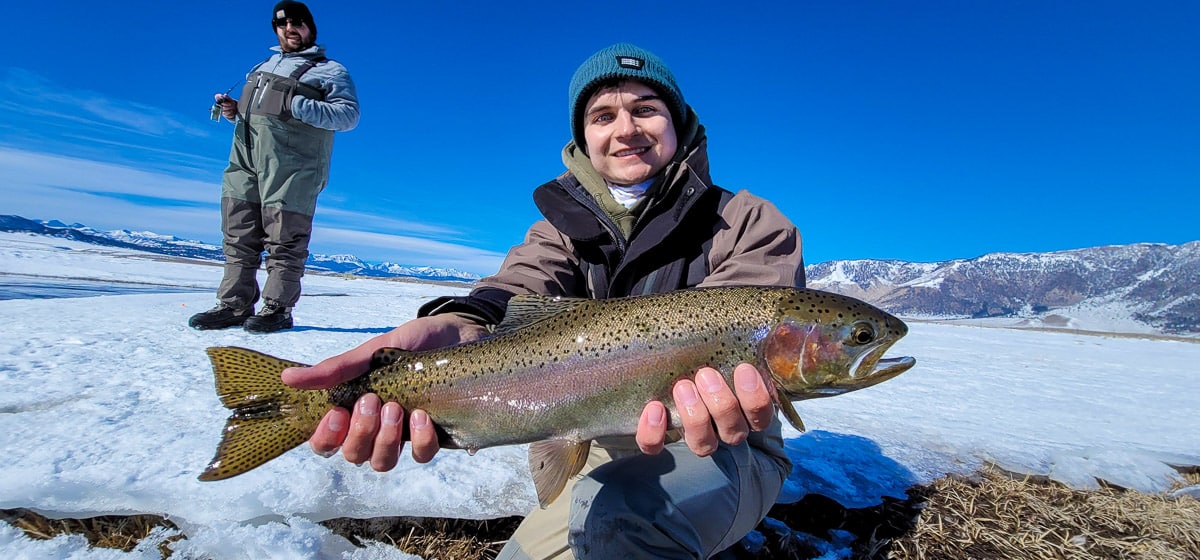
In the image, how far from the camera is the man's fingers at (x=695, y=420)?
2213 millimetres

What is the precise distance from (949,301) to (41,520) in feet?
630

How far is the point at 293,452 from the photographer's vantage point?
306cm

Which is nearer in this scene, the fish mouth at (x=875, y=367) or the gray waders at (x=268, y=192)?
the fish mouth at (x=875, y=367)

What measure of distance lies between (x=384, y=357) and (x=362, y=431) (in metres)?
0.36

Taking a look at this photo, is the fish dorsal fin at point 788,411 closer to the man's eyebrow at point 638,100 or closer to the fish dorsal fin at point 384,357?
the fish dorsal fin at point 384,357

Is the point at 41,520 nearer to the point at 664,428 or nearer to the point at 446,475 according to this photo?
the point at 446,475

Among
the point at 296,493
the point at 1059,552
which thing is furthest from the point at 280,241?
the point at 1059,552

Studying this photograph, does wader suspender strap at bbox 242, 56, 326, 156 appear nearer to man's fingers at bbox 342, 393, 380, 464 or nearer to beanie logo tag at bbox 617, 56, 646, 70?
beanie logo tag at bbox 617, 56, 646, 70

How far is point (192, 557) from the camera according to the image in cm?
225

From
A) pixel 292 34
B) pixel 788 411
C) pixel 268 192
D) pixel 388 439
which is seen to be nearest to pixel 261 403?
pixel 388 439

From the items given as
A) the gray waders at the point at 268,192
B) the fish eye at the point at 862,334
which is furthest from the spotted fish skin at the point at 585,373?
the gray waders at the point at 268,192

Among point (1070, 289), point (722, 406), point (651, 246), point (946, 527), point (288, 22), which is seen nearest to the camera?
point (722, 406)

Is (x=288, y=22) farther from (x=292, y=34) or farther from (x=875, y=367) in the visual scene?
(x=875, y=367)

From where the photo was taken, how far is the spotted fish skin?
93.7 inches
